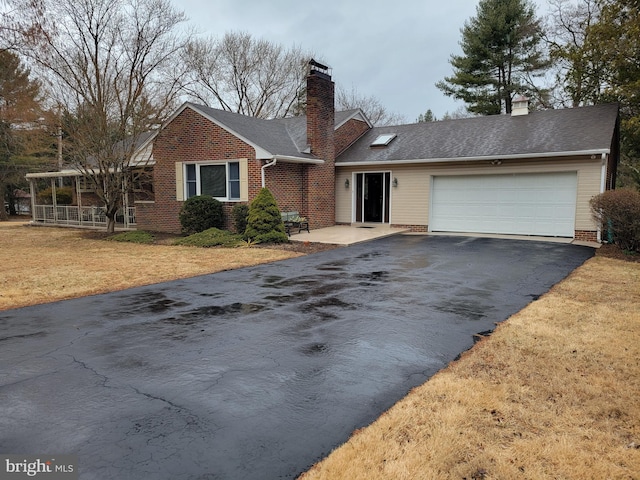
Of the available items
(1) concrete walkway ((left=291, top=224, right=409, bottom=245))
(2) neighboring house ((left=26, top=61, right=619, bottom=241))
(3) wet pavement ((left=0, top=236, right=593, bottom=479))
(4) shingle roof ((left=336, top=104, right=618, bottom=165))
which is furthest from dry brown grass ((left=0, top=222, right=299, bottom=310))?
(4) shingle roof ((left=336, top=104, right=618, bottom=165))

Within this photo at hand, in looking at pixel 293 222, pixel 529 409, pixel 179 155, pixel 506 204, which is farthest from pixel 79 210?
pixel 529 409

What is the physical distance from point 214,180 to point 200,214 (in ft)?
4.84

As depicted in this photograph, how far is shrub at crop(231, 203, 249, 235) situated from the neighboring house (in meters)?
0.61

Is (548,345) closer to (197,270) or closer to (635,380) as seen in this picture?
(635,380)

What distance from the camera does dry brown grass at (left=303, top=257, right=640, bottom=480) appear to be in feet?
8.09

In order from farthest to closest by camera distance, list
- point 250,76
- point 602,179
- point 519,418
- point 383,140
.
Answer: point 250,76 < point 383,140 < point 602,179 < point 519,418

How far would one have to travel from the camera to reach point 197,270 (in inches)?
349

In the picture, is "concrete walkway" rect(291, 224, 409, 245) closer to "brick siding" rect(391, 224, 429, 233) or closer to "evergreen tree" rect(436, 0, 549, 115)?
"brick siding" rect(391, 224, 429, 233)

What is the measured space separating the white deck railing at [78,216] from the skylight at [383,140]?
9948 mm

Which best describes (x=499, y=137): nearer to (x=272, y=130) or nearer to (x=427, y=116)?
(x=272, y=130)

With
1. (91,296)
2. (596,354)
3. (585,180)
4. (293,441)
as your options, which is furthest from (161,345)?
(585,180)

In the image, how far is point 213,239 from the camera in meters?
12.9

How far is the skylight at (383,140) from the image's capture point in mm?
17062

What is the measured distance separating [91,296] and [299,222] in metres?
8.72
